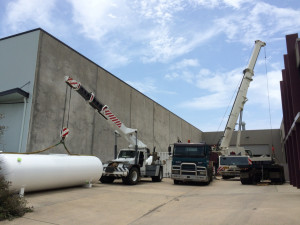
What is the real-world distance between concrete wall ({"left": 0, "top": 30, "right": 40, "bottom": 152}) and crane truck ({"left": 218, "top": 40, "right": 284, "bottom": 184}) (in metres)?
13.3

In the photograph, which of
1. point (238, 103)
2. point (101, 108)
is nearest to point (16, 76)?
point (101, 108)

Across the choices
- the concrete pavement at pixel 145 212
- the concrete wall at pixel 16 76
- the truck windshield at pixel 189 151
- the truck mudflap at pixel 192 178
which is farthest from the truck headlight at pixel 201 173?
the concrete wall at pixel 16 76

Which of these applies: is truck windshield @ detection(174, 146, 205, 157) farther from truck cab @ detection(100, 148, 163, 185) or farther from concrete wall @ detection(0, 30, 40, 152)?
concrete wall @ detection(0, 30, 40, 152)

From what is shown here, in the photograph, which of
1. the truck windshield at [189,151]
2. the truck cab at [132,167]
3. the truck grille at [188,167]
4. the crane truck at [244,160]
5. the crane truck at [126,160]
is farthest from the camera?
the crane truck at [244,160]

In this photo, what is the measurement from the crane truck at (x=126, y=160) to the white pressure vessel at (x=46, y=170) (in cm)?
180

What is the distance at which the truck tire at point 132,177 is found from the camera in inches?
577

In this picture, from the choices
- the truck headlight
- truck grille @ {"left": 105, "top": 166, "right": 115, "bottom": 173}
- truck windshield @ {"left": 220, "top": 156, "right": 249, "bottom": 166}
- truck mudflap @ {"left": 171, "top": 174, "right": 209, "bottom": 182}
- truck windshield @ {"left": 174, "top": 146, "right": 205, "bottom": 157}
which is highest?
truck windshield @ {"left": 174, "top": 146, "right": 205, "bottom": 157}

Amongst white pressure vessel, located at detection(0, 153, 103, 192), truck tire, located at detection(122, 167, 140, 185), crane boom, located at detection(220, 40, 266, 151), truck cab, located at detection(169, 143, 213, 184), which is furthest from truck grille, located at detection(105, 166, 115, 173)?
crane boom, located at detection(220, 40, 266, 151)

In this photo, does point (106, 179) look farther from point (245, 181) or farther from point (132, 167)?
point (245, 181)

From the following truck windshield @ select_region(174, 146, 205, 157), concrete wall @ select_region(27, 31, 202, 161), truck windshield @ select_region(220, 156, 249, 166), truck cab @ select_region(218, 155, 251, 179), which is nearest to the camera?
concrete wall @ select_region(27, 31, 202, 161)

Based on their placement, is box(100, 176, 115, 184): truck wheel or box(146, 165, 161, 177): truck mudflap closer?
box(100, 176, 115, 184): truck wheel

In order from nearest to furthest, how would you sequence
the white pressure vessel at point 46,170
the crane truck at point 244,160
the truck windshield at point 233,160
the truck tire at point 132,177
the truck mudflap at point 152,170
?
the white pressure vessel at point 46,170
the truck tire at point 132,177
the crane truck at point 244,160
the truck mudflap at point 152,170
the truck windshield at point 233,160

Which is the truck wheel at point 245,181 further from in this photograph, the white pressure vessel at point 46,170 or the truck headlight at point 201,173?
the white pressure vessel at point 46,170

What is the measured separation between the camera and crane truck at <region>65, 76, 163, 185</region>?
560 inches
